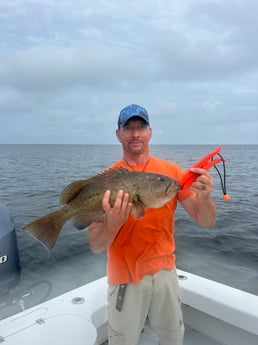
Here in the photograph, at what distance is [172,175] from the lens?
310 cm

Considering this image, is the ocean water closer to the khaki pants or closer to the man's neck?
the khaki pants

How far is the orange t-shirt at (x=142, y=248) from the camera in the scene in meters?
2.79

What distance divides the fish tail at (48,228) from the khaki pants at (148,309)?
2.27 feet

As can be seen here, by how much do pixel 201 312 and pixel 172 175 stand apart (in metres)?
1.94

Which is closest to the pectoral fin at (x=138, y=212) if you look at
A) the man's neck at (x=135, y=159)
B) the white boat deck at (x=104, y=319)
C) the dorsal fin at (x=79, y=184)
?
the dorsal fin at (x=79, y=184)

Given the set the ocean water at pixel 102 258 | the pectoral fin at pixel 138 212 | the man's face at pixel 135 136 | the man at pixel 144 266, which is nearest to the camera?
the pectoral fin at pixel 138 212

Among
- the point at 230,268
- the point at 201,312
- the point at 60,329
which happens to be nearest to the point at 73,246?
the point at 230,268

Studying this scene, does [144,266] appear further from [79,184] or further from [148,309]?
[79,184]

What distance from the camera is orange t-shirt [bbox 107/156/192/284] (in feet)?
9.17

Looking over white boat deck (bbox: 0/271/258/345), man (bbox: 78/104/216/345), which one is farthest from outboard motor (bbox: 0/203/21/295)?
man (bbox: 78/104/216/345)

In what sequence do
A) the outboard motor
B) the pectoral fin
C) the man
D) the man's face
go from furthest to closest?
the outboard motor, the man's face, the man, the pectoral fin

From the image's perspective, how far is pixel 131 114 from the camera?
3.00m

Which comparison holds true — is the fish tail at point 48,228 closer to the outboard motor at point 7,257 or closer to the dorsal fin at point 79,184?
the dorsal fin at point 79,184

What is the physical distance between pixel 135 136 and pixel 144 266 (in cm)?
116
